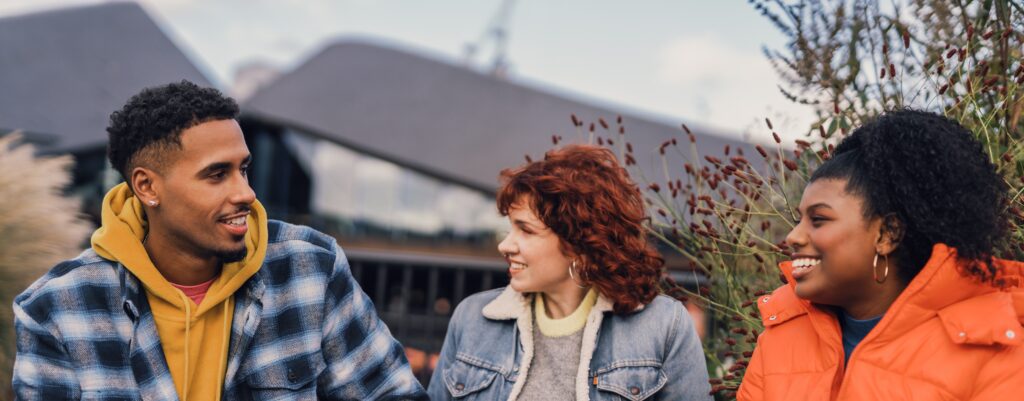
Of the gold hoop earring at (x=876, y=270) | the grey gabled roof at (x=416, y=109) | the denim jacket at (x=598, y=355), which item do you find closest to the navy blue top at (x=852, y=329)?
the gold hoop earring at (x=876, y=270)

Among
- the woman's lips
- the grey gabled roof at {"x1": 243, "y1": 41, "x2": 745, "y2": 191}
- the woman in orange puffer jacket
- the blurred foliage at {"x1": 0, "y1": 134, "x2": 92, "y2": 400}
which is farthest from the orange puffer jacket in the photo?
the grey gabled roof at {"x1": 243, "y1": 41, "x2": 745, "y2": 191}

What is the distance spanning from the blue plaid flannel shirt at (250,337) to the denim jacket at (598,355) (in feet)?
0.87

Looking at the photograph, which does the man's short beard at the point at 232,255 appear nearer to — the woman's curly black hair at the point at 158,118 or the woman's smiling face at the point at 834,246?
the woman's curly black hair at the point at 158,118

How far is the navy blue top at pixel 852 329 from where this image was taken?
7.00 feet

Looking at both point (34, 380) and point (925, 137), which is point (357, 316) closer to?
point (34, 380)

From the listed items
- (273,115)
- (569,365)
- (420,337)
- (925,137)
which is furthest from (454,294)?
(925,137)

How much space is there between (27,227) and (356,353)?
2.53 metres

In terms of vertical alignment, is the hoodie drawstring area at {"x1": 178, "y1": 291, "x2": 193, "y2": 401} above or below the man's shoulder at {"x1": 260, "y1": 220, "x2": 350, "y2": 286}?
below

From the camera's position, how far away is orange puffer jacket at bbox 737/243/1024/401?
1.87 meters

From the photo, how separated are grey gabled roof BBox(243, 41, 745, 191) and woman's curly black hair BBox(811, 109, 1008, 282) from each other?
12.6 m

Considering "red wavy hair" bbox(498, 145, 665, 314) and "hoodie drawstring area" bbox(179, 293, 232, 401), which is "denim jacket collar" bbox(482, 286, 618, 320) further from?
"hoodie drawstring area" bbox(179, 293, 232, 401)

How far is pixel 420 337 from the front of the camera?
13.6 metres

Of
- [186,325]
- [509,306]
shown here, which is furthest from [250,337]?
[509,306]

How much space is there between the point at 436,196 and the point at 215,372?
1320 cm
